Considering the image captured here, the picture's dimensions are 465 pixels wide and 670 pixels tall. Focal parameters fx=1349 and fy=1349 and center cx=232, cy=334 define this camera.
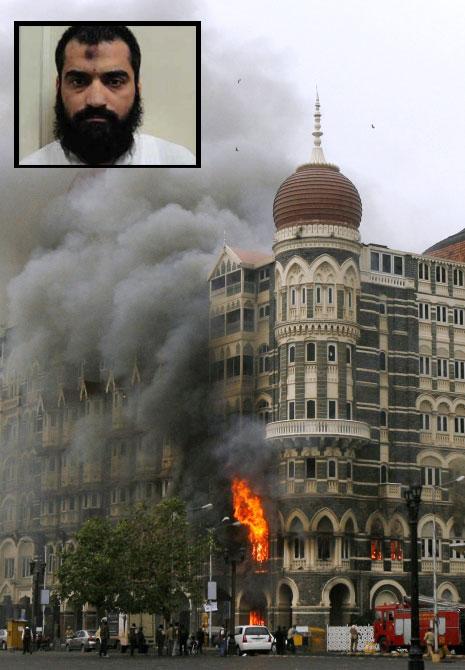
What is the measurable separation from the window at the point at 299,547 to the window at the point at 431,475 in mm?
14184

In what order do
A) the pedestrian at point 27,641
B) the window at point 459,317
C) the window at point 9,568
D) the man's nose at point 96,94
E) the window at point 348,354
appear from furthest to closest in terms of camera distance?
the window at point 9,568 → the window at point 459,317 → the window at point 348,354 → the pedestrian at point 27,641 → the man's nose at point 96,94

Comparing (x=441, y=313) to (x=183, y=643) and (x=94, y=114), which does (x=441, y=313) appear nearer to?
(x=94, y=114)

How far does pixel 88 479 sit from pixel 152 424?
1545 cm

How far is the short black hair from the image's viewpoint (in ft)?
265

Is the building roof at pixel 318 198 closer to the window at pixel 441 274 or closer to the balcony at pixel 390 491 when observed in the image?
the window at pixel 441 274

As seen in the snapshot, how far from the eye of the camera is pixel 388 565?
114 meters

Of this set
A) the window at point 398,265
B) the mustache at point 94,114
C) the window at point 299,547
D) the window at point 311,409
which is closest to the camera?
the mustache at point 94,114

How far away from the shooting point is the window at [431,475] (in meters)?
118

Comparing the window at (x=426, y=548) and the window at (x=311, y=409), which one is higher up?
the window at (x=311, y=409)

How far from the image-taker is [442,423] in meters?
121

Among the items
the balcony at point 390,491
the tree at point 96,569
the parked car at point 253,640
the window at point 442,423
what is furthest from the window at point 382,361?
the parked car at point 253,640

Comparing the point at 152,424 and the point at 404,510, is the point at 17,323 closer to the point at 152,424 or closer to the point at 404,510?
the point at 152,424

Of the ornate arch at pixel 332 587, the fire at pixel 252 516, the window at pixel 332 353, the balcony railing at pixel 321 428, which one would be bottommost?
the ornate arch at pixel 332 587

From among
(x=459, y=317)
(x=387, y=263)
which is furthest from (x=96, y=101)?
(x=459, y=317)
